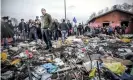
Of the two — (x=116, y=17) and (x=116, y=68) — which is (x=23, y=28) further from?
(x=116, y=17)

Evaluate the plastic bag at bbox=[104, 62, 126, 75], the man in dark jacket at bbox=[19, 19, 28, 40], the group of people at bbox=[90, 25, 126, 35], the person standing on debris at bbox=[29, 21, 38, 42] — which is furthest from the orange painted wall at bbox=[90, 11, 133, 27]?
the plastic bag at bbox=[104, 62, 126, 75]

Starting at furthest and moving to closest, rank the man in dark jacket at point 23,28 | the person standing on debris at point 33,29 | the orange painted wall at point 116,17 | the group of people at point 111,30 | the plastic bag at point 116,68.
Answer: the orange painted wall at point 116,17 < the group of people at point 111,30 < the man in dark jacket at point 23,28 < the person standing on debris at point 33,29 < the plastic bag at point 116,68

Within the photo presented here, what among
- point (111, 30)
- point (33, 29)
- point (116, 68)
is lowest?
point (116, 68)

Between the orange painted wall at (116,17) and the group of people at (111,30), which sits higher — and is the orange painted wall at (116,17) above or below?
above

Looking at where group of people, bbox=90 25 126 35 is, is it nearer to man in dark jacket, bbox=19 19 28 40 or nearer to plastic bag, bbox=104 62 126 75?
man in dark jacket, bbox=19 19 28 40

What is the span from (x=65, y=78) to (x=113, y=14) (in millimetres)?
14773

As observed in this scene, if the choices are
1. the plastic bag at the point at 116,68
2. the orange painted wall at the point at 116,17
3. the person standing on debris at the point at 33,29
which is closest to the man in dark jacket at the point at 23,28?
the person standing on debris at the point at 33,29

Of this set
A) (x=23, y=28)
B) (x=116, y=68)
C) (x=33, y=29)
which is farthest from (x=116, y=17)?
(x=116, y=68)

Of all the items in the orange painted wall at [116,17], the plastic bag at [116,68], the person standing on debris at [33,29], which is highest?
the orange painted wall at [116,17]

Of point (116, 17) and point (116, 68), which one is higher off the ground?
point (116, 17)

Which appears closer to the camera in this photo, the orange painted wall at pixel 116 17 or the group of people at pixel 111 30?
the group of people at pixel 111 30

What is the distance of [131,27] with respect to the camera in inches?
560

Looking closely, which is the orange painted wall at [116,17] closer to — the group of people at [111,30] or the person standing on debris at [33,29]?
the group of people at [111,30]

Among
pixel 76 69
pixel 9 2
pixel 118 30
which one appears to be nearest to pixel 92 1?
pixel 9 2
